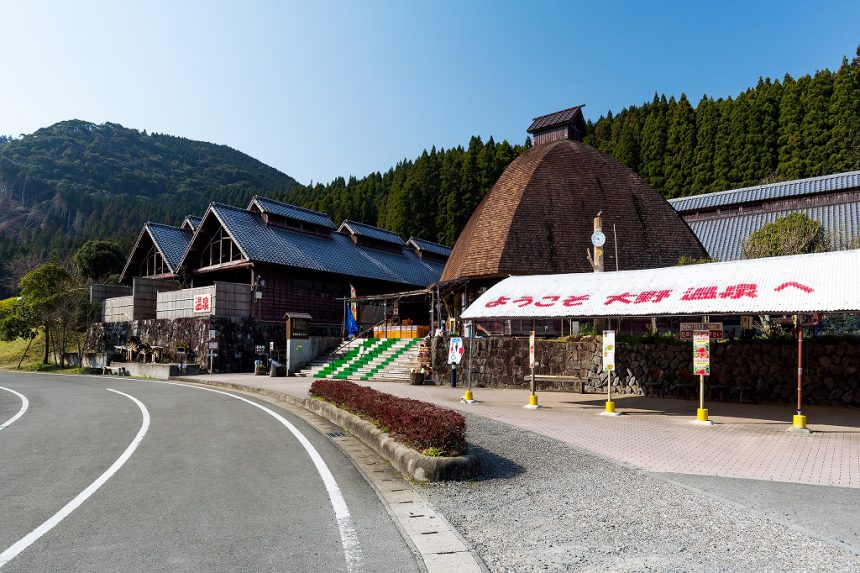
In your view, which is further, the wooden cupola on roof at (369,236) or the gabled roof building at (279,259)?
the wooden cupola on roof at (369,236)

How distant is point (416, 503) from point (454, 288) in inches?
981

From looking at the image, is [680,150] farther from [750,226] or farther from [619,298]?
[619,298]

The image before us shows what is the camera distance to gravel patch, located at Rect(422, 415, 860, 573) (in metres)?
4.41

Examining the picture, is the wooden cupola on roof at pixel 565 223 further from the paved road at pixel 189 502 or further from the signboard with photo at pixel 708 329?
the paved road at pixel 189 502

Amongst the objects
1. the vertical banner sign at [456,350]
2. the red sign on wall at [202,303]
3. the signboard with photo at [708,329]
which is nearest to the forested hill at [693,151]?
the red sign on wall at [202,303]

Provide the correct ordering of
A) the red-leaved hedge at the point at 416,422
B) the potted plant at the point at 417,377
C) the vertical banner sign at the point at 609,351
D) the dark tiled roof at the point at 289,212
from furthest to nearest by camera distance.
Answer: the dark tiled roof at the point at 289,212 → the potted plant at the point at 417,377 → the vertical banner sign at the point at 609,351 → the red-leaved hedge at the point at 416,422

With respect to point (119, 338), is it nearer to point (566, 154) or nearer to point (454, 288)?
point (454, 288)

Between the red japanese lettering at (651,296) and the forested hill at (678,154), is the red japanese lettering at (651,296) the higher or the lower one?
the lower one

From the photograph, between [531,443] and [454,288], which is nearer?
[531,443]

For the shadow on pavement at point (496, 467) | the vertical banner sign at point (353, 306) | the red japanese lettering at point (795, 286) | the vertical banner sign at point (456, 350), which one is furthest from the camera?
the vertical banner sign at point (353, 306)

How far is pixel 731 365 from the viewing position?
57.2 feet

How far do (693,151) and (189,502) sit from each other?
53.9 m

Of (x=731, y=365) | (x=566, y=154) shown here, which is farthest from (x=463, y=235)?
(x=731, y=365)

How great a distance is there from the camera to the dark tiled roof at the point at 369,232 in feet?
142
